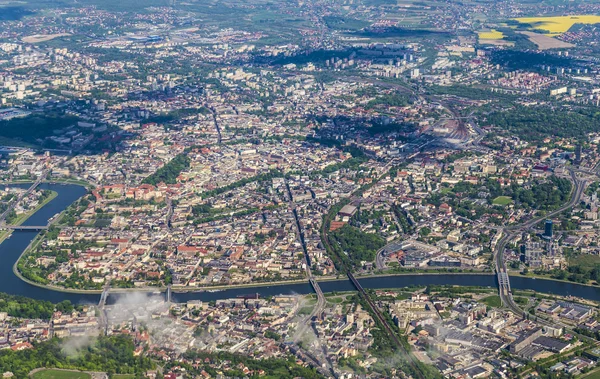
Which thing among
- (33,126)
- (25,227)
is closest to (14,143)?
(33,126)

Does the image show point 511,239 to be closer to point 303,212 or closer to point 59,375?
point 303,212

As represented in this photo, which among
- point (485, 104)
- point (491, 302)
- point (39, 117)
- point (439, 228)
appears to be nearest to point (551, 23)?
point (485, 104)

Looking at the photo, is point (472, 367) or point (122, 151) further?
point (122, 151)

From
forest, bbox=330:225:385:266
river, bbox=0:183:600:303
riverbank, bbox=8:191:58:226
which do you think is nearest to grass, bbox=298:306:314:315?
river, bbox=0:183:600:303

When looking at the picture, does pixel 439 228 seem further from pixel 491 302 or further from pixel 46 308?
pixel 46 308

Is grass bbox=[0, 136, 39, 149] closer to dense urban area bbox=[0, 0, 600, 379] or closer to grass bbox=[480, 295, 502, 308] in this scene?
dense urban area bbox=[0, 0, 600, 379]

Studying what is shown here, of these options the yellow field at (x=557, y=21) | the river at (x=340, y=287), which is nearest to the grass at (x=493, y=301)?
the river at (x=340, y=287)
